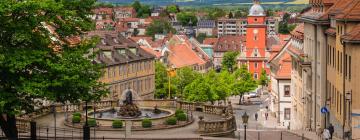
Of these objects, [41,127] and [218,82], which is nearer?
[41,127]

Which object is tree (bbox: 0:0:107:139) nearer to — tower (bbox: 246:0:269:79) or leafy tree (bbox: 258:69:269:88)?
leafy tree (bbox: 258:69:269:88)

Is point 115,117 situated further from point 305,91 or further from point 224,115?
point 305,91

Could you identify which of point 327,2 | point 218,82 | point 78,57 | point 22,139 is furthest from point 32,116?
point 218,82

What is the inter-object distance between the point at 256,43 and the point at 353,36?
11942 cm

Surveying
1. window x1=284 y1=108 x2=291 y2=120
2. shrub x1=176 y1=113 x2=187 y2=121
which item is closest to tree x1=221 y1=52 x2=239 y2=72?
window x1=284 y1=108 x2=291 y2=120

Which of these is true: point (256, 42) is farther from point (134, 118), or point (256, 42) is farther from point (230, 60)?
point (134, 118)

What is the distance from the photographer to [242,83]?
130250mm

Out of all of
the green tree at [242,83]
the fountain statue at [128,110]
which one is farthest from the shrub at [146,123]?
the green tree at [242,83]

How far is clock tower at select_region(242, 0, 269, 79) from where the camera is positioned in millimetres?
164625

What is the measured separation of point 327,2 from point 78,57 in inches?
1011

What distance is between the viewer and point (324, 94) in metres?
58.3

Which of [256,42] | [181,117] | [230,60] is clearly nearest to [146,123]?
[181,117]

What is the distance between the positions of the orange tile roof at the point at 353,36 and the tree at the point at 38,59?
15057 millimetres

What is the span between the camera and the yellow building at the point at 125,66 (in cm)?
9294
